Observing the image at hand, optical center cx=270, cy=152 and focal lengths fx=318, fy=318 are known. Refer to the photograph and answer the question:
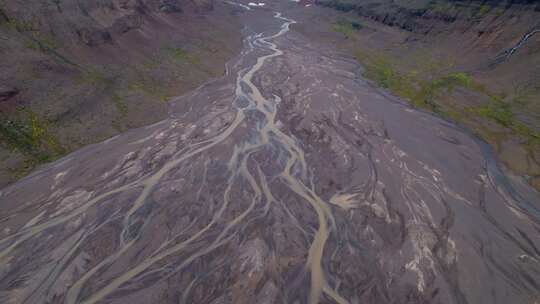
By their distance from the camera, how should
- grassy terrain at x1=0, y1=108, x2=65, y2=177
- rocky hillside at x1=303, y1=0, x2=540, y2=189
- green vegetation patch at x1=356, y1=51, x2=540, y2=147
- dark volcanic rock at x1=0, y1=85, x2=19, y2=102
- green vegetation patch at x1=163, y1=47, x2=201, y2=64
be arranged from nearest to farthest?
1. grassy terrain at x1=0, y1=108, x2=65, y2=177
2. dark volcanic rock at x1=0, y1=85, x2=19, y2=102
3. rocky hillside at x1=303, y1=0, x2=540, y2=189
4. green vegetation patch at x1=356, y1=51, x2=540, y2=147
5. green vegetation patch at x1=163, y1=47, x2=201, y2=64

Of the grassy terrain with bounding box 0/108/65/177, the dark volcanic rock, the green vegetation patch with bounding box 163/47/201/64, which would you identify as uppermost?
the dark volcanic rock

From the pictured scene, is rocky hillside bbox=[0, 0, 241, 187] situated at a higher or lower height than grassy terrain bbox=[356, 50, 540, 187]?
lower

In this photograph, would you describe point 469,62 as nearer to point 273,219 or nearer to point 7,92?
point 273,219

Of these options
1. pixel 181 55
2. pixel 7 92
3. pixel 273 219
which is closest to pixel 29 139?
pixel 7 92

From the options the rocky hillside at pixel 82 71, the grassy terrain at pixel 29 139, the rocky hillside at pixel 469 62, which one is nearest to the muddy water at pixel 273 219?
the grassy terrain at pixel 29 139

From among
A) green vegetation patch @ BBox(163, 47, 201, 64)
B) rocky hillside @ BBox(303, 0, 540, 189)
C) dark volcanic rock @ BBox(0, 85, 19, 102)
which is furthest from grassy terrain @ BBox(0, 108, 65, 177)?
rocky hillside @ BBox(303, 0, 540, 189)

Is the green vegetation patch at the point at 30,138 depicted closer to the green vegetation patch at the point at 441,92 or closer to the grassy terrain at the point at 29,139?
the grassy terrain at the point at 29,139

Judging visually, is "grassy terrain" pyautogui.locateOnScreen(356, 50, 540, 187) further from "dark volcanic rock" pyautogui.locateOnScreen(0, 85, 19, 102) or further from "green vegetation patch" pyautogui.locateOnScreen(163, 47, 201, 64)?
"dark volcanic rock" pyautogui.locateOnScreen(0, 85, 19, 102)
